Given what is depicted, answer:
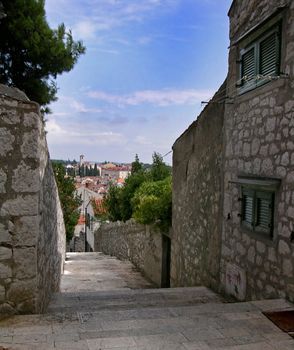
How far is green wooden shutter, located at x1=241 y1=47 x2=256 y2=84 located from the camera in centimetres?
547

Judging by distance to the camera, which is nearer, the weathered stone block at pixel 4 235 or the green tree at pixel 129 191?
the weathered stone block at pixel 4 235

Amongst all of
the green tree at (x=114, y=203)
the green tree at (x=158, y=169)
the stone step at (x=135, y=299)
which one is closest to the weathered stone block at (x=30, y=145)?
the stone step at (x=135, y=299)

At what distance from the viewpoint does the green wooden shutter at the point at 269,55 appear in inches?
187

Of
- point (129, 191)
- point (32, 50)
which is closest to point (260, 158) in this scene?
point (32, 50)

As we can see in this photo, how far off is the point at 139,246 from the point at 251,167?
8.45 metres

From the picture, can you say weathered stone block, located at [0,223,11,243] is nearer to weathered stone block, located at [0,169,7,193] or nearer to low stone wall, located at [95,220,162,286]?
weathered stone block, located at [0,169,7,193]

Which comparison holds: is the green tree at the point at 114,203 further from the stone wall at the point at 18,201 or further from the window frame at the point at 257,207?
the stone wall at the point at 18,201

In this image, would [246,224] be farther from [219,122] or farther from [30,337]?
[30,337]

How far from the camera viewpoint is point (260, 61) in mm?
A: 5195

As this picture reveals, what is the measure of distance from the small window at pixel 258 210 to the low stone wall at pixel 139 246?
5.59 metres

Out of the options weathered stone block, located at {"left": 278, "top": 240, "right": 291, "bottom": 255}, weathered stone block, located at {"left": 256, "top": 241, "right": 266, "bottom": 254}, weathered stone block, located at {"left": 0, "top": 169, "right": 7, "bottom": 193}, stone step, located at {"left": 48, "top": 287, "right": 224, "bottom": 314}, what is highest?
weathered stone block, located at {"left": 0, "top": 169, "right": 7, "bottom": 193}

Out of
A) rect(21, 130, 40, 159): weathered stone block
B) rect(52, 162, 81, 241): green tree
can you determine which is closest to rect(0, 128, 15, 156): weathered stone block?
rect(21, 130, 40, 159): weathered stone block

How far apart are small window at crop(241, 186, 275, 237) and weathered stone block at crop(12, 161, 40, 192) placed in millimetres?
2719

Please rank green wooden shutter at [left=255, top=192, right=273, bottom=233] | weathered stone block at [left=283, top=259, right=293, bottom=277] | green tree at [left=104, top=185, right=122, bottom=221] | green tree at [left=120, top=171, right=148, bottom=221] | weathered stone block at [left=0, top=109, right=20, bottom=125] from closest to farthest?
1. weathered stone block at [left=0, top=109, right=20, bottom=125]
2. weathered stone block at [left=283, top=259, right=293, bottom=277]
3. green wooden shutter at [left=255, top=192, right=273, bottom=233]
4. green tree at [left=120, top=171, right=148, bottom=221]
5. green tree at [left=104, top=185, right=122, bottom=221]
